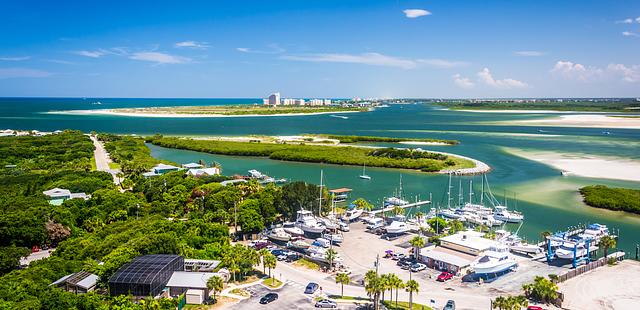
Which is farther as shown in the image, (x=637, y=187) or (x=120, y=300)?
(x=637, y=187)

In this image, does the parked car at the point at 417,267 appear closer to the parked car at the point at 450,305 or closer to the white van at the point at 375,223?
the parked car at the point at 450,305

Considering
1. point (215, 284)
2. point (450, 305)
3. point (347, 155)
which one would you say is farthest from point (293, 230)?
point (347, 155)

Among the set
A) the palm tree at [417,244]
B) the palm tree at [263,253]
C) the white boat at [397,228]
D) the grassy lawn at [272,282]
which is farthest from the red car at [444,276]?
the palm tree at [263,253]

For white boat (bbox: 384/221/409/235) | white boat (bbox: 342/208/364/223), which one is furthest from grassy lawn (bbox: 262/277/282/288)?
white boat (bbox: 342/208/364/223)

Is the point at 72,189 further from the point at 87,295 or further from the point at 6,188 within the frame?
the point at 87,295

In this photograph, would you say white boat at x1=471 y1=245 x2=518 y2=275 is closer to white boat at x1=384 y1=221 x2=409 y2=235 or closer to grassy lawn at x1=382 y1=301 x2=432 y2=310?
grassy lawn at x1=382 y1=301 x2=432 y2=310

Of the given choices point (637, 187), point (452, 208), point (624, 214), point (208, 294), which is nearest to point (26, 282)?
point (208, 294)
